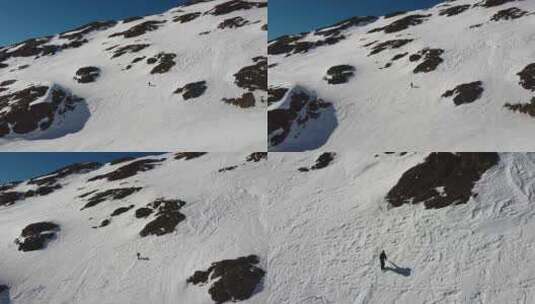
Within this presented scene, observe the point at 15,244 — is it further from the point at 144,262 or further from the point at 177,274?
the point at 177,274

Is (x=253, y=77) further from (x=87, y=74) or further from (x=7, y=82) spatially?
(x=7, y=82)

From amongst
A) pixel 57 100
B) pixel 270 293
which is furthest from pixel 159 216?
pixel 57 100

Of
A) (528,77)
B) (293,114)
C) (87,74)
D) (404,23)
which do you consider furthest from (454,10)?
(87,74)

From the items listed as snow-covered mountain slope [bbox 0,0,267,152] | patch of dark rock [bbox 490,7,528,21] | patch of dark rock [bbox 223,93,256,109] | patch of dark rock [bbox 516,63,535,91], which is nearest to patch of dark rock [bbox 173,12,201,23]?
snow-covered mountain slope [bbox 0,0,267,152]

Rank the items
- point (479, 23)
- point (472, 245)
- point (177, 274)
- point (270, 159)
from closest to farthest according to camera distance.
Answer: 1. point (472, 245)
2. point (177, 274)
3. point (270, 159)
4. point (479, 23)

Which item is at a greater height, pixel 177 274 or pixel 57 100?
pixel 57 100

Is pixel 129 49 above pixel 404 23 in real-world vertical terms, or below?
above
